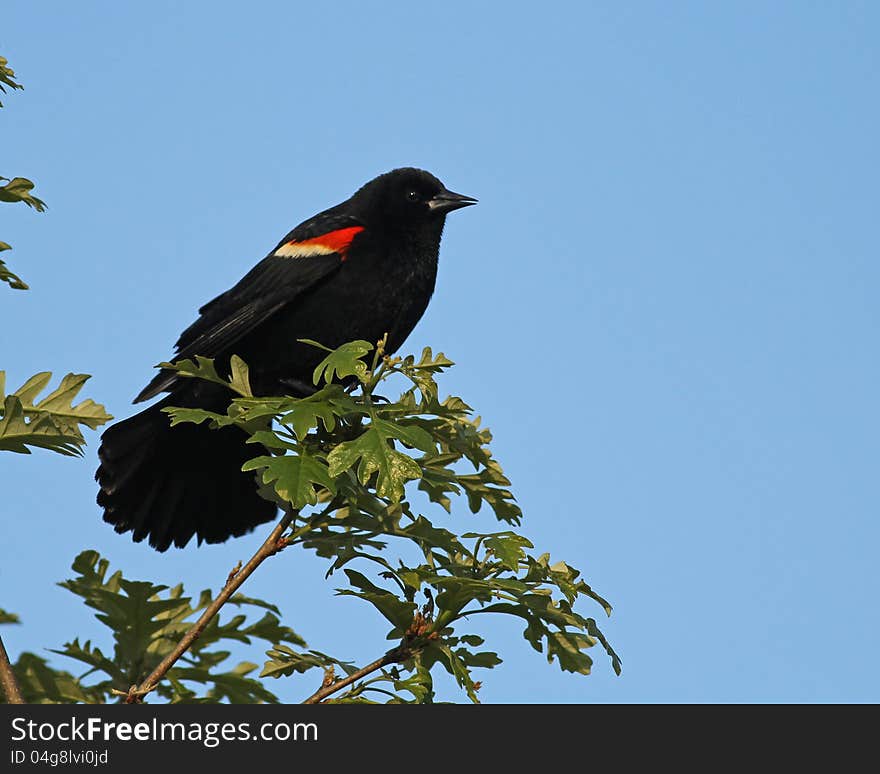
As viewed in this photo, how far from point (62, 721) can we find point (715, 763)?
179 centimetres

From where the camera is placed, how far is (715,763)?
3.17 m

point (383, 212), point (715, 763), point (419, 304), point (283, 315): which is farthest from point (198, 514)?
point (715, 763)

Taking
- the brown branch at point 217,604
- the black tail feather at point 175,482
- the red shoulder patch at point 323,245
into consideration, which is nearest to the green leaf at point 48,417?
the brown branch at point 217,604

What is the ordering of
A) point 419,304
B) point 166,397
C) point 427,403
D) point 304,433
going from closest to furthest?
1. point 304,433
2. point 427,403
3. point 166,397
4. point 419,304

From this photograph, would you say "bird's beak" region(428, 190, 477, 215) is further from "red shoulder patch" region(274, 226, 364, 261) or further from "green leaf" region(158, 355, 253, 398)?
"green leaf" region(158, 355, 253, 398)

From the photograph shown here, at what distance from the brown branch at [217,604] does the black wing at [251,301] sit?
1.45m

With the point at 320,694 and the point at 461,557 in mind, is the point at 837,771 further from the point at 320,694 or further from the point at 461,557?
the point at 320,694

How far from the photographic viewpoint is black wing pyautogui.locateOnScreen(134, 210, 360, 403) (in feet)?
15.3

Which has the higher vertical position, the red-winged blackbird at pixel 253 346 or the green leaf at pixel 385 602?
the red-winged blackbird at pixel 253 346

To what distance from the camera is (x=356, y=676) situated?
10.5 ft

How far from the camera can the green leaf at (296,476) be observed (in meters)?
2.97

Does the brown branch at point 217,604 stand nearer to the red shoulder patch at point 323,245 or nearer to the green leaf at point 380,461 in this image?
the green leaf at point 380,461

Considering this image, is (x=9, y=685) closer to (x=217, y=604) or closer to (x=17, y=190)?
(x=217, y=604)

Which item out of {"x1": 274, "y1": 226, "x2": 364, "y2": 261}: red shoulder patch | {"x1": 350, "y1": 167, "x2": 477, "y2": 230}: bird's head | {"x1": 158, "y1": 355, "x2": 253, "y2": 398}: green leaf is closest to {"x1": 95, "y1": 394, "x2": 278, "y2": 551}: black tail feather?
{"x1": 274, "y1": 226, "x2": 364, "y2": 261}: red shoulder patch
